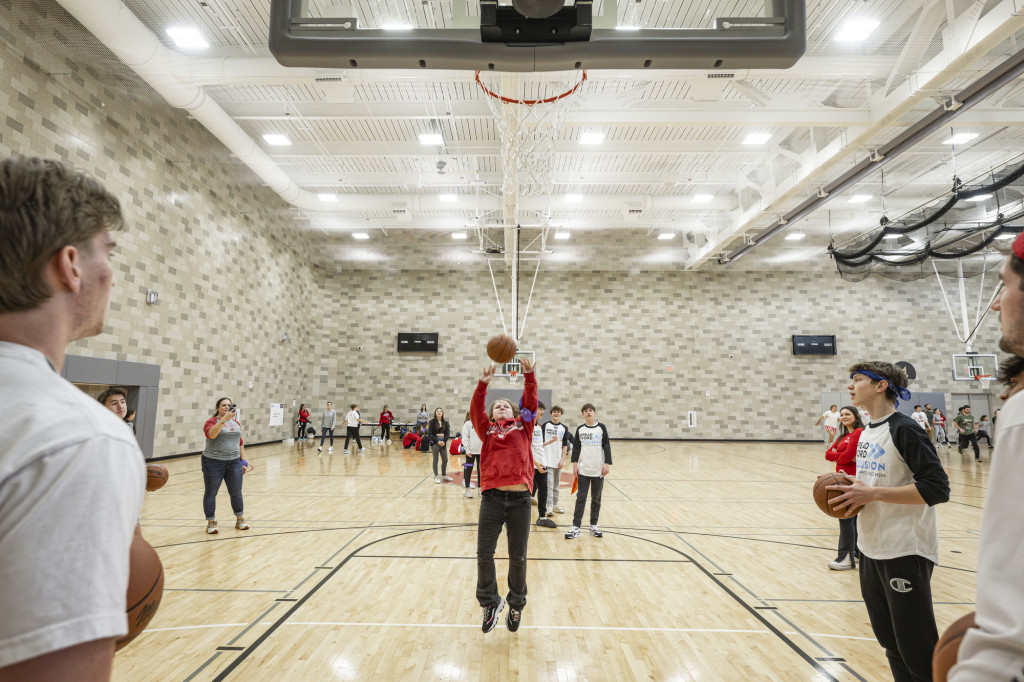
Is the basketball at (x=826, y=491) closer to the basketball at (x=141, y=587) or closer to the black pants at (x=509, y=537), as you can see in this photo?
the black pants at (x=509, y=537)

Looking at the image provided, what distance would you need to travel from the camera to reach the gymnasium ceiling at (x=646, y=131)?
8367 mm

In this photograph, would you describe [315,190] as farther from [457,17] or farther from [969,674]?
[969,674]

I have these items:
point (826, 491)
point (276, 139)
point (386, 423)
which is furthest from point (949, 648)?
point (386, 423)

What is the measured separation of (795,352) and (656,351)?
6088 mm

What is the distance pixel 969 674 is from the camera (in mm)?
1031

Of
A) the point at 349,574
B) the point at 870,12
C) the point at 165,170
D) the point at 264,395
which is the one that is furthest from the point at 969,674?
the point at 264,395

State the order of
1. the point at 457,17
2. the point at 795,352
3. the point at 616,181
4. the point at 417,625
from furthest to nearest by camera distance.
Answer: the point at 795,352 → the point at 616,181 → the point at 417,625 → the point at 457,17

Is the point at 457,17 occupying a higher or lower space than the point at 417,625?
higher

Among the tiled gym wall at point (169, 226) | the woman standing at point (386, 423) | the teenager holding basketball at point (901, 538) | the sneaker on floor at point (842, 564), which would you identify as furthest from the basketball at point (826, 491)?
the woman standing at point (386, 423)

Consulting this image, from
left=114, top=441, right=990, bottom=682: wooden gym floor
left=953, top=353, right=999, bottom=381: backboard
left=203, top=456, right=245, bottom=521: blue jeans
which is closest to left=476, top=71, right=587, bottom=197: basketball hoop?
left=203, top=456, right=245, bottom=521: blue jeans

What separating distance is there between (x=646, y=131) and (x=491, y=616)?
10946 millimetres

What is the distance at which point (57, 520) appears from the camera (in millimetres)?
699

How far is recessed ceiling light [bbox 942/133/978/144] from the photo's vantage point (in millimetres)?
11888

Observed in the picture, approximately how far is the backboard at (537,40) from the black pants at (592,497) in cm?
534
